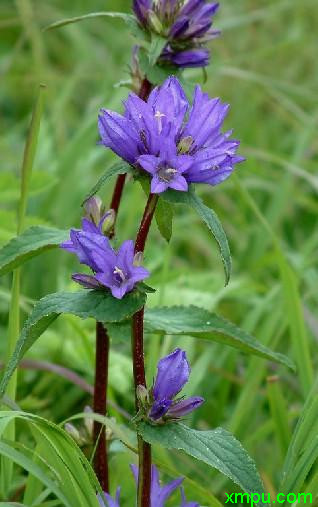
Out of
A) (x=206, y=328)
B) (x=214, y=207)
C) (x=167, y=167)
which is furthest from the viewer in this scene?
(x=214, y=207)

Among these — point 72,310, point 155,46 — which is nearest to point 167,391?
point 72,310

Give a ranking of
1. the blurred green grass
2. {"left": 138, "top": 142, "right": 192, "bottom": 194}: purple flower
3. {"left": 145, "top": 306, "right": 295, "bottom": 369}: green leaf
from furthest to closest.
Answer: the blurred green grass, {"left": 145, "top": 306, "right": 295, "bottom": 369}: green leaf, {"left": 138, "top": 142, "right": 192, "bottom": 194}: purple flower

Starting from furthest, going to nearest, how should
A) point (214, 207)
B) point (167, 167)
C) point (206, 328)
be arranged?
point (214, 207) < point (206, 328) < point (167, 167)

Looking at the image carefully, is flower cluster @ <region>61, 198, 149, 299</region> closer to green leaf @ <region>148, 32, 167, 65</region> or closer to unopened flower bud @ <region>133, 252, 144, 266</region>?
unopened flower bud @ <region>133, 252, 144, 266</region>

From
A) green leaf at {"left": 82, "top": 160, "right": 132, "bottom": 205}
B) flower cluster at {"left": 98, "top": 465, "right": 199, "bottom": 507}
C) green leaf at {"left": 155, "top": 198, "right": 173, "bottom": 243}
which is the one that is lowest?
flower cluster at {"left": 98, "top": 465, "right": 199, "bottom": 507}

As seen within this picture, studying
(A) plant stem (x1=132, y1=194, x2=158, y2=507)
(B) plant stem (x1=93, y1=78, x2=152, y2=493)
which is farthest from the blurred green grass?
(A) plant stem (x1=132, y1=194, x2=158, y2=507)

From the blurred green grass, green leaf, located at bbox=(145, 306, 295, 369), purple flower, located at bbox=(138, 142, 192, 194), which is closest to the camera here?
purple flower, located at bbox=(138, 142, 192, 194)

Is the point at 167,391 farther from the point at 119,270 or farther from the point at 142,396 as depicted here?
the point at 119,270

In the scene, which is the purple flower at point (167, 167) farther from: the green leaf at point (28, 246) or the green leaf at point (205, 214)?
the green leaf at point (28, 246)
